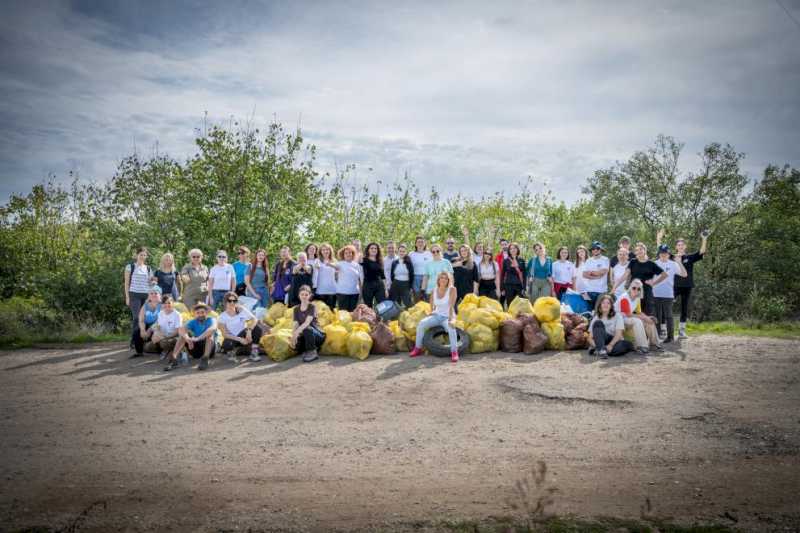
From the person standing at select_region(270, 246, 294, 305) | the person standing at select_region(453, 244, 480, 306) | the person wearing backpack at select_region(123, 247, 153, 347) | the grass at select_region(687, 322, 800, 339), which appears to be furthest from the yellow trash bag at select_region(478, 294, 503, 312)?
the person wearing backpack at select_region(123, 247, 153, 347)

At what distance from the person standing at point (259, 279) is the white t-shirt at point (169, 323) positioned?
2034 mm

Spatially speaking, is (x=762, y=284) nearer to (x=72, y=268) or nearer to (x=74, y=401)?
(x=74, y=401)

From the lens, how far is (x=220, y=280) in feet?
37.2

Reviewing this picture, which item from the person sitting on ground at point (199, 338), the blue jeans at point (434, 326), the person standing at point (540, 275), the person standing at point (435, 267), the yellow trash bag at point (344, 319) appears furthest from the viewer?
the person standing at point (540, 275)

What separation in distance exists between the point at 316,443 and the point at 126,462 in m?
1.88

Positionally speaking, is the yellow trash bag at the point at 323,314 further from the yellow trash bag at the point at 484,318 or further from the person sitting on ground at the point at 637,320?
the person sitting on ground at the point at 637,320

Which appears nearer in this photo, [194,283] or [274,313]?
[274,313]

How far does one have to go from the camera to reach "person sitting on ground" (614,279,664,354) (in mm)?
9750

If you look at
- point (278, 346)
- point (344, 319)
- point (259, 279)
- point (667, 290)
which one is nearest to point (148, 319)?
point (259, 279)

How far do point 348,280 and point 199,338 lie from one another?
128 inches

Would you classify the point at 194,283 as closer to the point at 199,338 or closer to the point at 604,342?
the point at 199,338

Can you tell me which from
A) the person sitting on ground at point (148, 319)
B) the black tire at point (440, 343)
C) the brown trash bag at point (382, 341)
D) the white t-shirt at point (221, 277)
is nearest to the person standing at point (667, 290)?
the black tire at point (440, 343)

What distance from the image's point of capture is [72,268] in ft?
55.1

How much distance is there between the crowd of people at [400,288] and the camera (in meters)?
9.98
